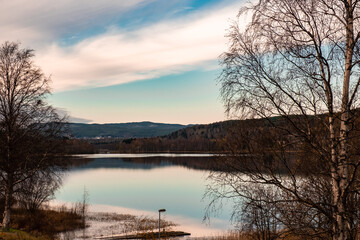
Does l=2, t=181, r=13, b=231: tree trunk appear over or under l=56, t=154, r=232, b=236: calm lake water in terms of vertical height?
over

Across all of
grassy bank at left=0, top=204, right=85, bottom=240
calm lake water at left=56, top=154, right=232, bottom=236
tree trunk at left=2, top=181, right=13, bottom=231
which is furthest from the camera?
calm lake water at left=56, top=154, right=232, bottom=236

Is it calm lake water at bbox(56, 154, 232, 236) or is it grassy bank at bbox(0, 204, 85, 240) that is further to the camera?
calm lake water at bbox(56, 154, 232, 236)

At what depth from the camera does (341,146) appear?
7762 mm

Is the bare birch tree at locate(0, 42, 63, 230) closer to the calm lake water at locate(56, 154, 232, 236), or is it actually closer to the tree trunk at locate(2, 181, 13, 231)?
the tree trunk at locate(2, 181, 13, 231)

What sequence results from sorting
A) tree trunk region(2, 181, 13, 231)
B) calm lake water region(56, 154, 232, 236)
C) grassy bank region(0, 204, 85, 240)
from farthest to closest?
calm lake water region(56, 154, 232, 236)
grassy bank region(0, 204, 85, 240)
tree trunk region(2, 181, 13, 231)

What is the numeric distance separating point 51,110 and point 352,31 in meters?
20.5

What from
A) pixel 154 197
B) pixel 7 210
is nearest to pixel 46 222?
pixel 7 210

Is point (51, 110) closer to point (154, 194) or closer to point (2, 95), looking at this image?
point (2, 95)

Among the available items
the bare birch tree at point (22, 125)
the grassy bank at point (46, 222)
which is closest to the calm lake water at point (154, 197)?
the grassy bank at point (46, 222)

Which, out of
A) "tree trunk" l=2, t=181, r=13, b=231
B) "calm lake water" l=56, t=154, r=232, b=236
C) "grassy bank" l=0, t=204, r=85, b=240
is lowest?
"calm lake water" l=56, t=154, r=232, b=236

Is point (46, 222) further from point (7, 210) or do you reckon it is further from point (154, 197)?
point (154, 197)

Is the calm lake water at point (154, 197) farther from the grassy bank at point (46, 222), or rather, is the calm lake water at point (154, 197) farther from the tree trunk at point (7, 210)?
the tree trunk at point (7, 210)

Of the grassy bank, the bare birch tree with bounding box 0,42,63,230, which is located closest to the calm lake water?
the grassy bank

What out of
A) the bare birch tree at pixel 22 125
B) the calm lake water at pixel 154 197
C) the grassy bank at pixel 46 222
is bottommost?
the calm lake water at pixel 154 197
